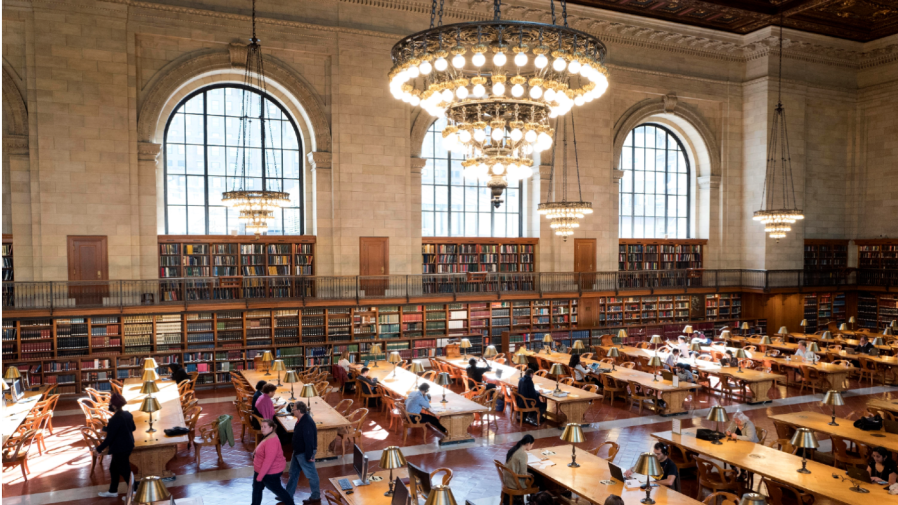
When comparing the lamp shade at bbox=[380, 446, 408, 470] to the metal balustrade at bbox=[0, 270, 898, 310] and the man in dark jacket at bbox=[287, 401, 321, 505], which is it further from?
the metal balustrade at bbox=[0, 270, 898, 310]

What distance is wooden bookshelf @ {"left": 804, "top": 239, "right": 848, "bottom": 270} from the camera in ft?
67.7

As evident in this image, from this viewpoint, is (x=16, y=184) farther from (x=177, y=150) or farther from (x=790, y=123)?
(x=790, y=123)

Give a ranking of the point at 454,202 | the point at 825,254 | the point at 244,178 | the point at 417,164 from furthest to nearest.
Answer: the point at 825,254 → the point at 454,202 → the point at 417,164 → the point at 244,178

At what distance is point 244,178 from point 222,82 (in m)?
2.63

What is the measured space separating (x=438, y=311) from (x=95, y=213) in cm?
772

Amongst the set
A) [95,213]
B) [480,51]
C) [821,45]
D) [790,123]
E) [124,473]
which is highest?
[821,45]

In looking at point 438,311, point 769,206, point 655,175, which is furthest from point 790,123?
point 438,311

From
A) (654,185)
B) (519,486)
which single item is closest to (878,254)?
(654,185)

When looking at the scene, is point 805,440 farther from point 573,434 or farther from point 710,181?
point 710,181

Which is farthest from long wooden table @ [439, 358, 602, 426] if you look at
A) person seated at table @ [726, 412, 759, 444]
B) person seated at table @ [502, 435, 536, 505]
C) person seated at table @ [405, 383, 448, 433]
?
person seated at table @ [502, 435, 536, 505]

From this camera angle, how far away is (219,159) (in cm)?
1552

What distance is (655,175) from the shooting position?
67.2 ft

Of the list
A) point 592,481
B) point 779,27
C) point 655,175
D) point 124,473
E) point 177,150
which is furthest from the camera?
point 655,175

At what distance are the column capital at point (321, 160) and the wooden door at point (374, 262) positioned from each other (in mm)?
1930
